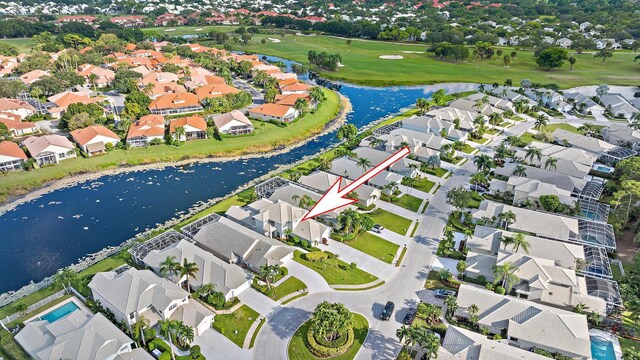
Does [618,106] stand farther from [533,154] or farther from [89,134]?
[89,134]

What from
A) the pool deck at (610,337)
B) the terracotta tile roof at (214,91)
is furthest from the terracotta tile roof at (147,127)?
the pool deck at (610,337)

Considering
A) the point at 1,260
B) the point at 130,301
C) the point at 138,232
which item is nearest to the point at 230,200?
the point at 138,232

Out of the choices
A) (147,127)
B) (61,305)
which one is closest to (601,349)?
(61,305)

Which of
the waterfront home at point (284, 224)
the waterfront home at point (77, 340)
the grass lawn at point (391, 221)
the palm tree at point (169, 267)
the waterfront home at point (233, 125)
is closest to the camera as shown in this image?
the waterfront home at point (77, 340)

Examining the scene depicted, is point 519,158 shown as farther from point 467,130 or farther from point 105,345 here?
point 105,345

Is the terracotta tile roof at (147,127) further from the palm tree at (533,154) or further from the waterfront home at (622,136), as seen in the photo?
the waterfront home at (622,136)

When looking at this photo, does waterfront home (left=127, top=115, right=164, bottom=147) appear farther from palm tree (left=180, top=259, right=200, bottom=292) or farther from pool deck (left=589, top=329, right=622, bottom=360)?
pool deck (left=589, top=329, right=622, bottom=360)
